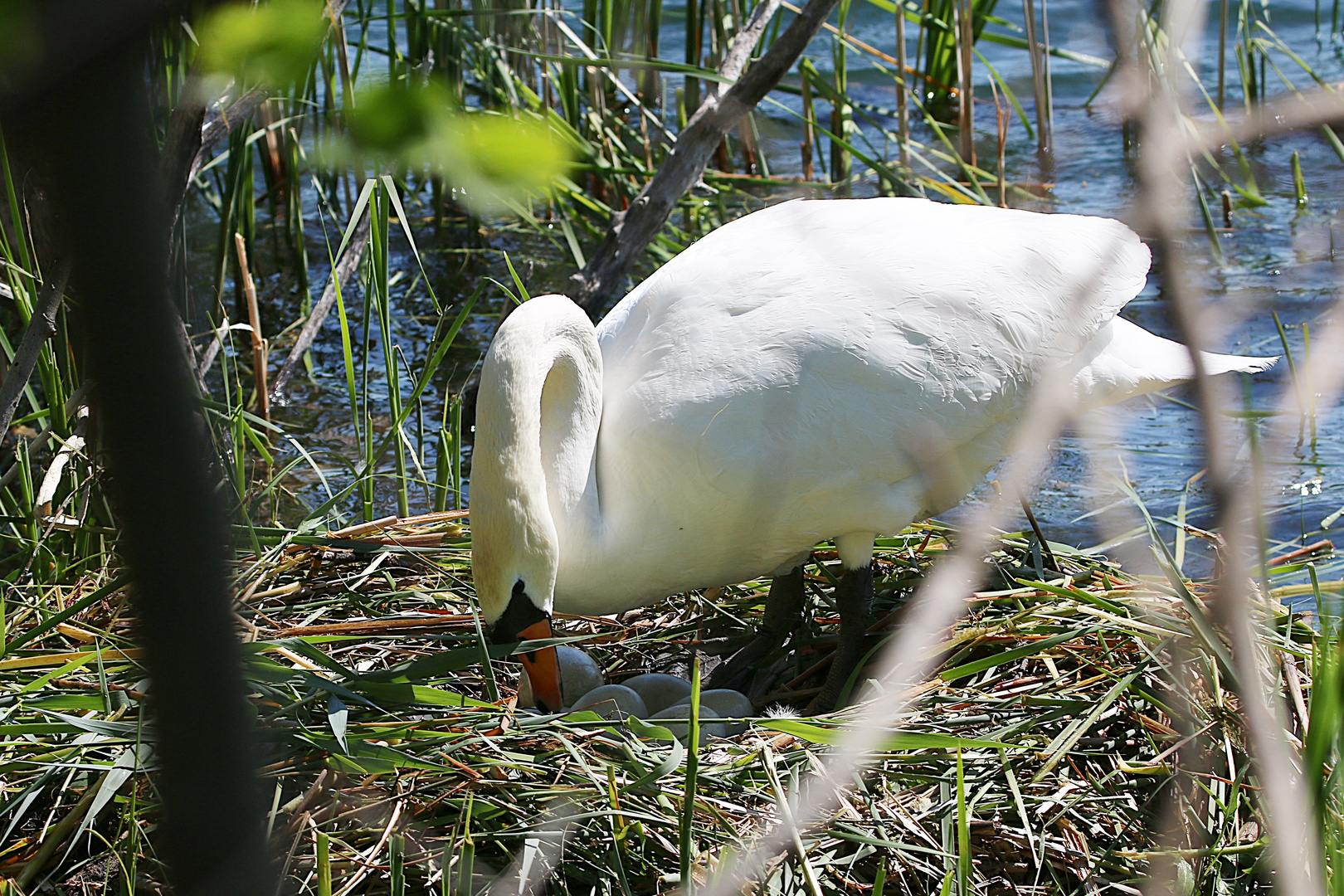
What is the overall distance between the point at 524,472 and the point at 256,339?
7.02 feet

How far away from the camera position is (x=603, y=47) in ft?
16.6

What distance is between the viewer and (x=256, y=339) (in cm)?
425

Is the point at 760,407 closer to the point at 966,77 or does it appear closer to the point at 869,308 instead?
the point at 869,308

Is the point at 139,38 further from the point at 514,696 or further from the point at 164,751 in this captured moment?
Answer: the point at 514,696

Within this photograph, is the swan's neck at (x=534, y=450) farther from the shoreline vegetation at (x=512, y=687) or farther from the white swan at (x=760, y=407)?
the shoreline vegetation at (x=512, y=687)

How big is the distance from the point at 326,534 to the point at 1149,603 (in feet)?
6.83

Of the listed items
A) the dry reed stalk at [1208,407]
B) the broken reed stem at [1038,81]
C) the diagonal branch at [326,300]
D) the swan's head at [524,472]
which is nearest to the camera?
the dry reed stalk at [1208,407]

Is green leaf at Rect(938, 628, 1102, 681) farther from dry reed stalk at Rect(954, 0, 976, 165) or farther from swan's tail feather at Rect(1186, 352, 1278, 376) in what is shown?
dry reed stalk at Rect(954, 0, 976, 165)

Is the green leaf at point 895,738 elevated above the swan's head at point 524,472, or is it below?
below

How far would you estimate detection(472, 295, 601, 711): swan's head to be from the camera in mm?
2449

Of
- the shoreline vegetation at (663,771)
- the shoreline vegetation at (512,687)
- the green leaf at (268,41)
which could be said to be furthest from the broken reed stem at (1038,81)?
the green leaf at (268,41)

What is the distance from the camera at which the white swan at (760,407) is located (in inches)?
102

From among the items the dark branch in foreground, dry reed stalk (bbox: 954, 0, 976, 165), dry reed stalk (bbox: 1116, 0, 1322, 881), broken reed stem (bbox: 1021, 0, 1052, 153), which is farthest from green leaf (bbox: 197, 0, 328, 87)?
dry reed stalk (bbox: 954, 0, 976, 165)

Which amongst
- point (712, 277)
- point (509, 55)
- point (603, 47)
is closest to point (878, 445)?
point (712, 277)
